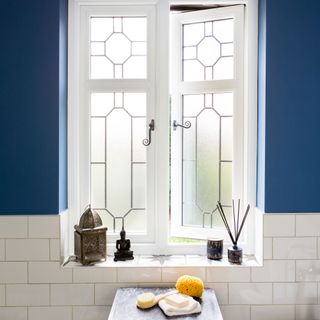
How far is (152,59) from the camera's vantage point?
6.43ft

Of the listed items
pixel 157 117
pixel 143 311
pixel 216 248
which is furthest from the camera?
pixel 157 117

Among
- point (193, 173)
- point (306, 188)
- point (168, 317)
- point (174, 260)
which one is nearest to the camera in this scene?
point (168, 317)

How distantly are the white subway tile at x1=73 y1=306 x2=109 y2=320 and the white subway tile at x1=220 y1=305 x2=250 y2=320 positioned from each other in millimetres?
542

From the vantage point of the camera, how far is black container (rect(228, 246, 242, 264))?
178cm

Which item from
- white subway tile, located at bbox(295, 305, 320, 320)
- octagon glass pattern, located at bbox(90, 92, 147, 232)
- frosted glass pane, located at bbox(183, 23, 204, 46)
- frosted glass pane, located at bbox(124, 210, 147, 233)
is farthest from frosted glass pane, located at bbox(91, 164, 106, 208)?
white subway tile, located at bbox(295, 305, 320, 320)

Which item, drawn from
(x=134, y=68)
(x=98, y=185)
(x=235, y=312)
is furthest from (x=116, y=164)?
(x=235, y=312)

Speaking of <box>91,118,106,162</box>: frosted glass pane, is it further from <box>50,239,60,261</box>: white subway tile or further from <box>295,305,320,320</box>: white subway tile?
<box>295,305,320,320</box>: white subway tile

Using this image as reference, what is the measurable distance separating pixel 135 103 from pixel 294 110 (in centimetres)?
78

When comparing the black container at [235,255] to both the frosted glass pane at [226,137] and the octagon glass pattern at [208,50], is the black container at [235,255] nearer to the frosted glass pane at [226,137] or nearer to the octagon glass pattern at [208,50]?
the frosted glass pane at [226,137]

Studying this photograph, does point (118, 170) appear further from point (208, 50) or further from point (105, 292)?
point (208, 50)

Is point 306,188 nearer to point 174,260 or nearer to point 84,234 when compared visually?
→ point 174,260

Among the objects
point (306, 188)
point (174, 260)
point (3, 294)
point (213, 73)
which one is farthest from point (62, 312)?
point (213, 73)

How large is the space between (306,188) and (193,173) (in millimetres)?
568

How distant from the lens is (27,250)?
5.73 ft
